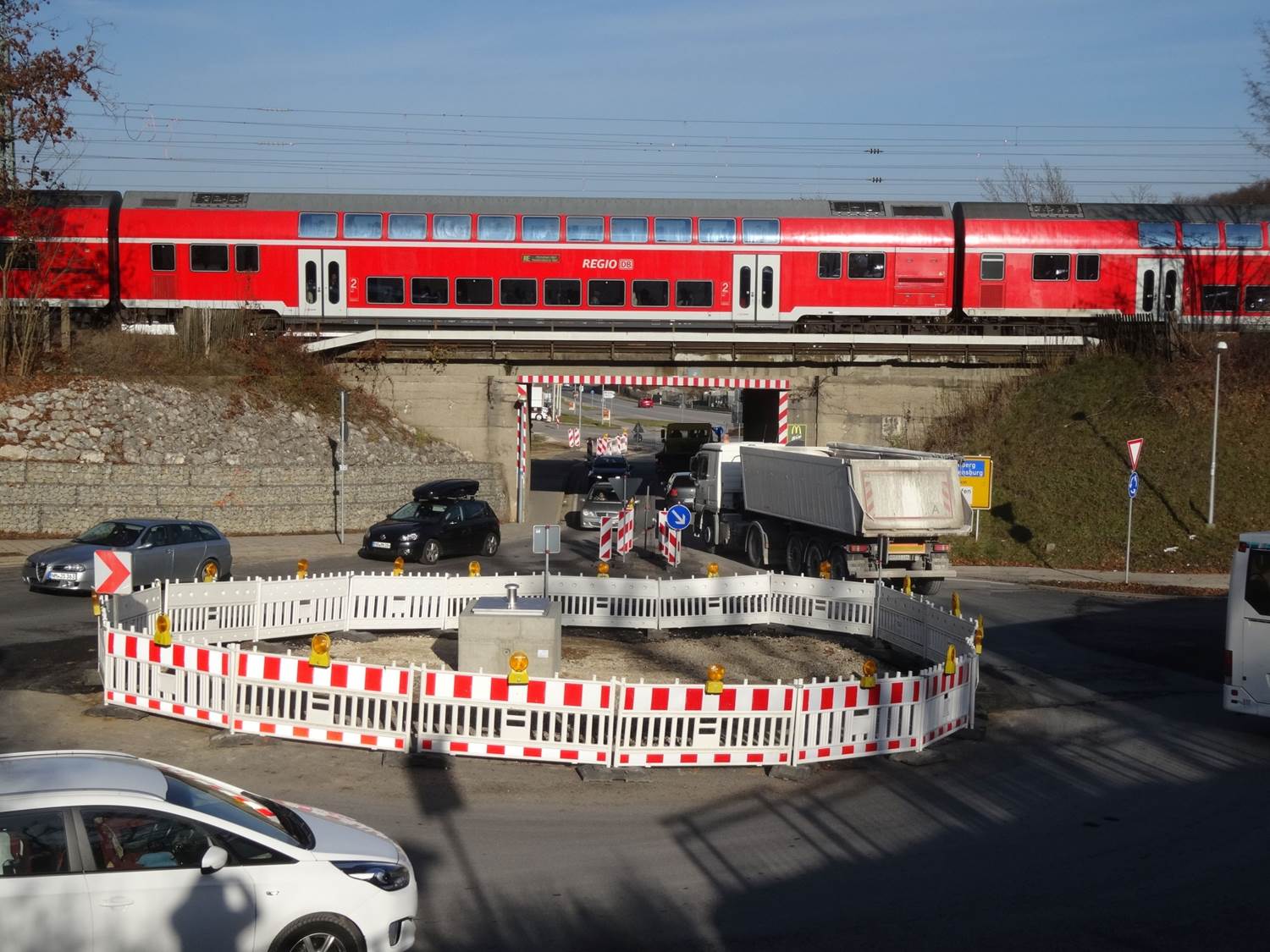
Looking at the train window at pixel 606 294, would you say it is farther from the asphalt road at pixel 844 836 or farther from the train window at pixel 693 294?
the asphalt road at pixel 844 836

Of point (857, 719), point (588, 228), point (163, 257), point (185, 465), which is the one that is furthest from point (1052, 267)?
point (857, 719)

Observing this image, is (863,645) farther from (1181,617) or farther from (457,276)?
(457,276)

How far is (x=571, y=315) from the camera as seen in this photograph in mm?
34375

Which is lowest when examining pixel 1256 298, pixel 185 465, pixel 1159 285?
pixel 185 465

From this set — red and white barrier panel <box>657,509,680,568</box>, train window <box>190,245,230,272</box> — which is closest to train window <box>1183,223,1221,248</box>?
red and white barrier panel <box>657,509,680,568</box>

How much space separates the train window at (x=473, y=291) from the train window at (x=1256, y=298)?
22.5m

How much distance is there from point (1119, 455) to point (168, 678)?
85.0ft

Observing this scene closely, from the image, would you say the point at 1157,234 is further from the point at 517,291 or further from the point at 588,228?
the point at 517,291

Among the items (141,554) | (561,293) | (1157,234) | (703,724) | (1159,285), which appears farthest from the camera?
(1159,285)

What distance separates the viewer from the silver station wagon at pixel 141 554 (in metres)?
19.8

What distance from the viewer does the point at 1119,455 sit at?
30891 millimetres

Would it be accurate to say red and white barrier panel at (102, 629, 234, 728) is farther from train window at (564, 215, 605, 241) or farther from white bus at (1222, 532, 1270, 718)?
train window at (564, 215, 605, 241)

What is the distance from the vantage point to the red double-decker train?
110 ft

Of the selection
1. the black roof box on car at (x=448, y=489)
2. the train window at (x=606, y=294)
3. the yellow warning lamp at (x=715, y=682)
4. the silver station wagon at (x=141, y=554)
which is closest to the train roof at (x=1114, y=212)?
the train window at (x=606, y=294)
